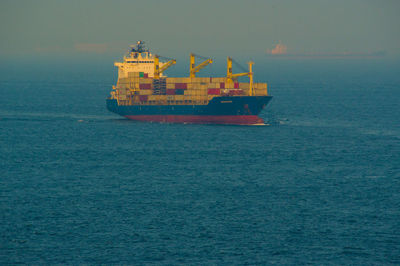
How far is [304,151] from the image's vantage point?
85.4 meters

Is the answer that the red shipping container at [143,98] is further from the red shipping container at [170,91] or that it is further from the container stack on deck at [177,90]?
the red shipping container at [170,91]

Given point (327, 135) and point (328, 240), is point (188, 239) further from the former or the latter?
point (327, 135)

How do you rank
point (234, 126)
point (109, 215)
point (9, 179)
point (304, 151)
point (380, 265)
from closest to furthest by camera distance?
point (380, 265), point (109, 215), point (9, 179), point (304, 151), point (234, 126)

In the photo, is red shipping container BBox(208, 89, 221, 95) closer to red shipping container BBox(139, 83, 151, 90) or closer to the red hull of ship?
the red hull of ship

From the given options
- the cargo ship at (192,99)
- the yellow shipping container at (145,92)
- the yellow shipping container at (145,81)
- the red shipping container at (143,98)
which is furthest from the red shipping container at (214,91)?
the red shipping container at (143,98)

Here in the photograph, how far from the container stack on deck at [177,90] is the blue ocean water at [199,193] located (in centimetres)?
552

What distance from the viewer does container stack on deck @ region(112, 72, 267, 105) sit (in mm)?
110375

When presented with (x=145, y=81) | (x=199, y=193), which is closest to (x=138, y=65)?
(x=145, y=81)

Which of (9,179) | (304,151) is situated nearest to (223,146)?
(304,151)

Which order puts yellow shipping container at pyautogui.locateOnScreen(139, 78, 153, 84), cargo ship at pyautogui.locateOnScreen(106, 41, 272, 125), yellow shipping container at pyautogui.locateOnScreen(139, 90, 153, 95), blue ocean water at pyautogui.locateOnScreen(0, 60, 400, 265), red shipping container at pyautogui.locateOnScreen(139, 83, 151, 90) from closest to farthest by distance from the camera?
blue ocean water at pyautogui.locateOnScreen(0, 60, 400, 265)
cargo ship at pyautogui.locateOnScreen(106, 41, 272, 125)
yellow shipping container at pyautogui.locateOnScreen(139, 90, 153, 95)
red shipping container at pyautogui.locateOnScreen(139, 83, 151, 90)
yellow shipping container at pyautogui.locateOnScreen(139, 78, 153, 84)

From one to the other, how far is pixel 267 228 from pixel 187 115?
5926 cm

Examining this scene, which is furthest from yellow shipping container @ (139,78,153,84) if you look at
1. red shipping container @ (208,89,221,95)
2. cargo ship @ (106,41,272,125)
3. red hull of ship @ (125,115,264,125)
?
red shipping container @ (208,89,221,95)

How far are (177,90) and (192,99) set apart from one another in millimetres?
3771

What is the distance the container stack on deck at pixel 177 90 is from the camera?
110375 mm
